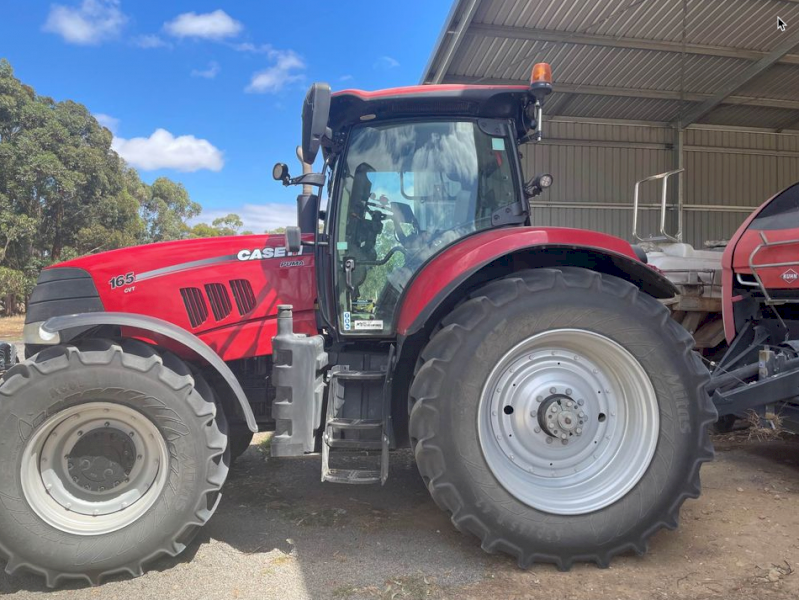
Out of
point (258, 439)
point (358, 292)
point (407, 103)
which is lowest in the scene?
point (258, 439)

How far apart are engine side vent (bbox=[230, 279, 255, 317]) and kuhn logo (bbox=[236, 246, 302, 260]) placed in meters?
0.14

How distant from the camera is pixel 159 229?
99.0 ft

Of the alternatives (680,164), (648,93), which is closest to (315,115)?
(648,93)

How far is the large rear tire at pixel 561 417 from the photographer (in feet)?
8.08

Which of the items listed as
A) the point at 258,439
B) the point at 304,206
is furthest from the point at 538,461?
the point at 258,439

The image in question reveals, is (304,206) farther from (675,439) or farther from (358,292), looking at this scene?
(675,439)

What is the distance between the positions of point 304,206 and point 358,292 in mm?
681

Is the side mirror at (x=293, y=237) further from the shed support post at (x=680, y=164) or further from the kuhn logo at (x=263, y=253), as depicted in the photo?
the shed support post at (x=680, y=164)

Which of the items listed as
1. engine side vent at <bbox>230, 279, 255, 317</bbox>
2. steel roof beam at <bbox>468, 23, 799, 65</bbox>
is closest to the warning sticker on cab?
engine side vent at <bbox>230, 279, 255, 317</bbox>

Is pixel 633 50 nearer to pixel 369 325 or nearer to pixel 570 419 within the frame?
pixel 369 325

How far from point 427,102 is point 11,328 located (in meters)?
14.9

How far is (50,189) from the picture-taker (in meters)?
17.6

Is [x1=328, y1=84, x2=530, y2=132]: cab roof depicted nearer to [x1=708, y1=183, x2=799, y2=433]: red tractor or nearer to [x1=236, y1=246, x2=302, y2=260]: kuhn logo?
[x1=236, y1=246, x2=302, y2=260]: kuhn logo

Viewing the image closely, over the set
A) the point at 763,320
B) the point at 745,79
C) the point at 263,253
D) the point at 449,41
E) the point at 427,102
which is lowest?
the point at 763,320
